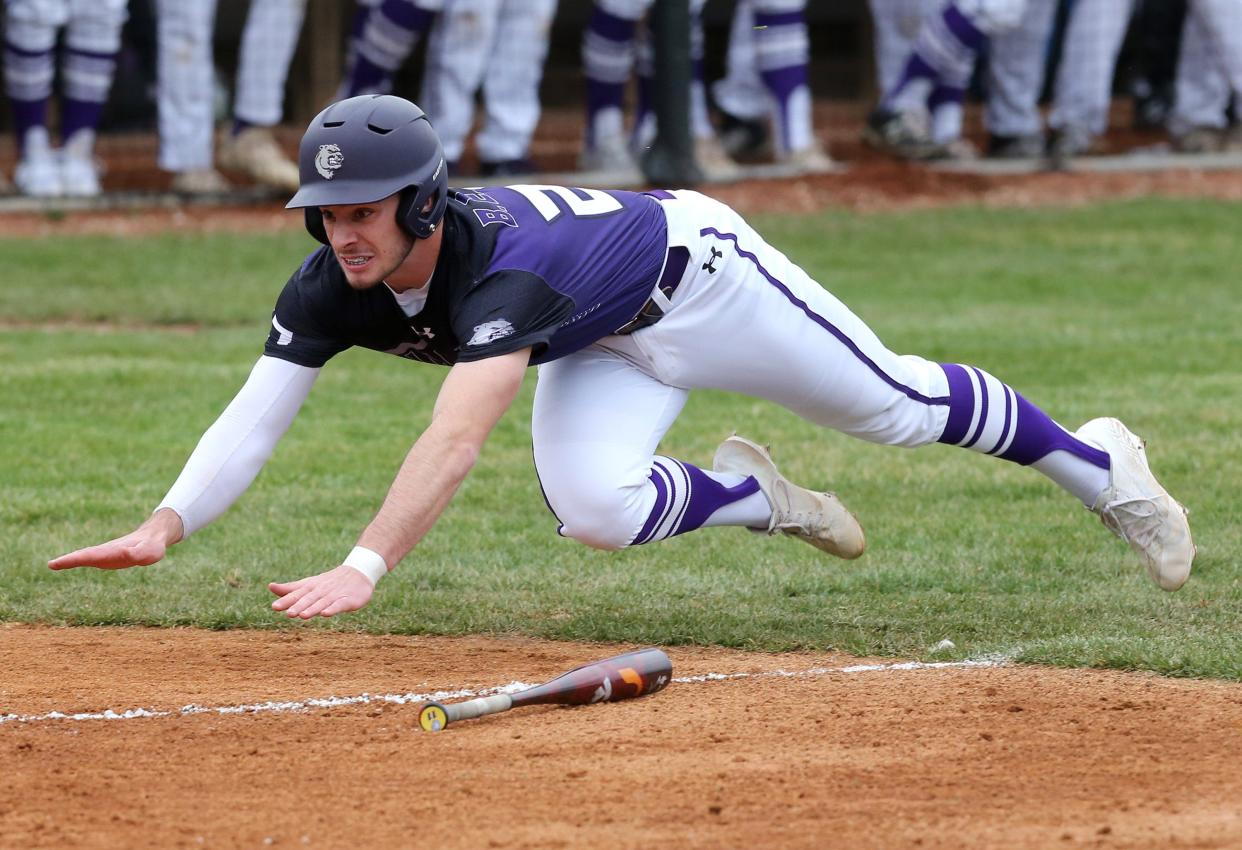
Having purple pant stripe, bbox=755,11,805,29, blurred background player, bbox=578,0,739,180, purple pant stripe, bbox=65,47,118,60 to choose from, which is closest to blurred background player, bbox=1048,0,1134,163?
purple pant stripe, bbox=755,11,805,29

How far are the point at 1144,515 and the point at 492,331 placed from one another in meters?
2.05

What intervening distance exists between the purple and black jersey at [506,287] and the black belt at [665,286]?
40 mm

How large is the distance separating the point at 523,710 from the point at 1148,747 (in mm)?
1386

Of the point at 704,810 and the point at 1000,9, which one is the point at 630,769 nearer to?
the point at 704,810

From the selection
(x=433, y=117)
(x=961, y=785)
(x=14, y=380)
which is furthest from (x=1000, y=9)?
(x=961, y=785)

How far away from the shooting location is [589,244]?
4.53 meters

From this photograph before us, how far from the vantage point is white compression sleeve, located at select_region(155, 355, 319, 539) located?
182 inches

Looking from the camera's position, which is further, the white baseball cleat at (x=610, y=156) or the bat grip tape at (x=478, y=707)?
the white baseball cleat at (x=610, y=156)

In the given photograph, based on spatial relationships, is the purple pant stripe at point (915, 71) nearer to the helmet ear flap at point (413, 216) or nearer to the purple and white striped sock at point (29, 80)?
the purple and white striped sock at point (29, 80)

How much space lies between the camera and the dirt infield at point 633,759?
3.51m

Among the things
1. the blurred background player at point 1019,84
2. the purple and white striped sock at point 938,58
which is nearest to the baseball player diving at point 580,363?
the purple and white striped sock at point 938,58

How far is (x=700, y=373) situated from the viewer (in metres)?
4.93

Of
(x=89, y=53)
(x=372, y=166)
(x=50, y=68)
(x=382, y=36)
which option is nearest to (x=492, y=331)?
(x=372, y=166)

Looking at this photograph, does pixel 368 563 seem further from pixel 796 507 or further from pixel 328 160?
pixel 796 507
